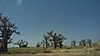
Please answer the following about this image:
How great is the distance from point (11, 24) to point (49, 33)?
38730 mm

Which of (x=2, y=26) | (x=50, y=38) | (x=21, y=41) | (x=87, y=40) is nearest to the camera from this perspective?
(x=2, y=26)

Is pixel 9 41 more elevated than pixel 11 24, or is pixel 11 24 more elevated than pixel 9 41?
pixel 11 24

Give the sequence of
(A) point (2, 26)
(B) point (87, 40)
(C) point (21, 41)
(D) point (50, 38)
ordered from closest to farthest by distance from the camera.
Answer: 1. (A) point (2, 26)
2. (D) point (50, 38)
3. (C) point (21, 41)
4. (B) point (87, 40)

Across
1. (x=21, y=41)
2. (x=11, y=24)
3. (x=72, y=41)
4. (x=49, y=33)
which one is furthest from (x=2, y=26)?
(x=72, y=41)

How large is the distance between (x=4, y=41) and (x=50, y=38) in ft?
124

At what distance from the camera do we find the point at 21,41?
10169 centimetres

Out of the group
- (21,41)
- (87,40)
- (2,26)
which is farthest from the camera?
(87,40)

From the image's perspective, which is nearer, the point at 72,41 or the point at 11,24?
the point at 11,24

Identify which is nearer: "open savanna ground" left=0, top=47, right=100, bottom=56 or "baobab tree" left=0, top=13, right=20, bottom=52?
"open savanna ground" left=0, top=47, right=100, bottom=56

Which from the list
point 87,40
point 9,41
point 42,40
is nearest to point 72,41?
point 87,40

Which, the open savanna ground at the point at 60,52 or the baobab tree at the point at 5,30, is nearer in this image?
the open savanna ground at the point at 60,52

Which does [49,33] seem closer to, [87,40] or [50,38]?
[50,38]

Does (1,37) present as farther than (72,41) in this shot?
No

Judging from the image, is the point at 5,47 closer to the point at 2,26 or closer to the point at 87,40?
the point at 2,26
